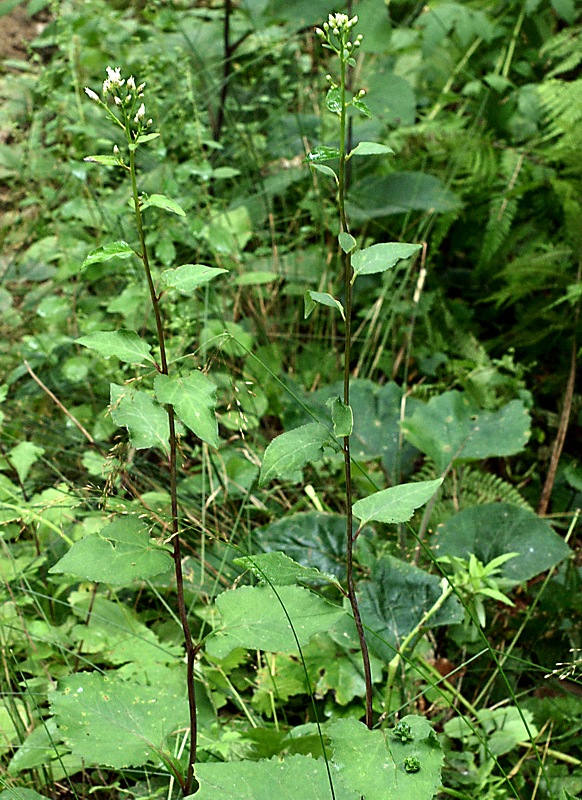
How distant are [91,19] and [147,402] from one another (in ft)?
8.91

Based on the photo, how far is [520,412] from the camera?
1.84 m

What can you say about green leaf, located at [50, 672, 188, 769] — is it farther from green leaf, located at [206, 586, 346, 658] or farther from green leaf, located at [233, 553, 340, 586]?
green leaf, located at [233, 553, 340, 586]

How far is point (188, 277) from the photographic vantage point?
94 cm

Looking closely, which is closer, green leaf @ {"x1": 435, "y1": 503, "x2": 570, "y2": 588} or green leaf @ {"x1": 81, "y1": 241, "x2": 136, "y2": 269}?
green leaf @ {"x1": 81, "y1": 241, "x2": 136, "y2": 269}

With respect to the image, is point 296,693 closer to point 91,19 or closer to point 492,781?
point 492,781

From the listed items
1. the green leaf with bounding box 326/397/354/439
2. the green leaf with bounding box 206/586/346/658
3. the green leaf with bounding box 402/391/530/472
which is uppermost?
the green leaf with bounding box 326/397/354/439

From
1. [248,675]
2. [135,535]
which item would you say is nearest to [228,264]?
[248,675]

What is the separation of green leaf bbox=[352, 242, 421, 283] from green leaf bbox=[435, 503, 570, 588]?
2.61 ft

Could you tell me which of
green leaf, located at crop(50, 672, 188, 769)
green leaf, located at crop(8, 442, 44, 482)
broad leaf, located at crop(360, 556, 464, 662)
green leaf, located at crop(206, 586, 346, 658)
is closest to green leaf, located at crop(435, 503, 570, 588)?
broad leaf, located at crop(360, 556, 464, 662)

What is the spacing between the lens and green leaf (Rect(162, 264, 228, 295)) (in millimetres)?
922

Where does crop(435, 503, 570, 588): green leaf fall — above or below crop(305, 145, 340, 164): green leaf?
below

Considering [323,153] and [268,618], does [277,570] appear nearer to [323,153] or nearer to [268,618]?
[268,618]

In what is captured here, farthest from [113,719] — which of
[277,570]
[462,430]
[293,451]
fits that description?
[462,430]

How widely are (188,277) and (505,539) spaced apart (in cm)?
95
